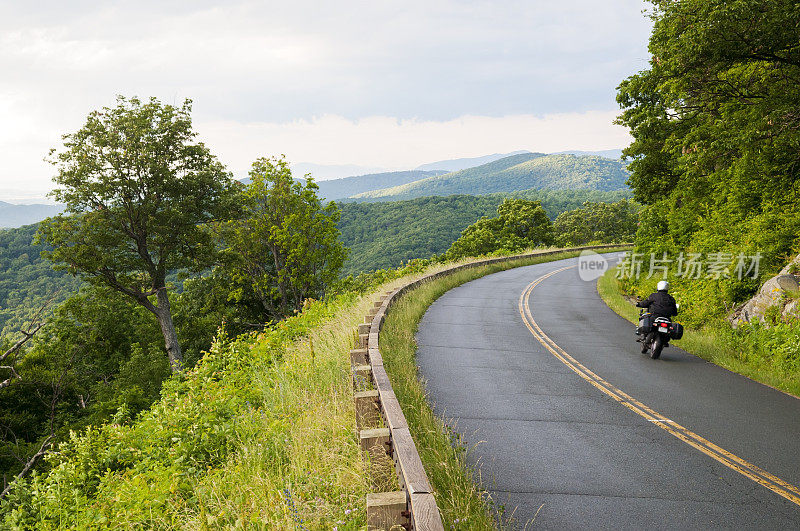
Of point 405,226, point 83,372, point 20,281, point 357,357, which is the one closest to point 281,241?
point 83,372

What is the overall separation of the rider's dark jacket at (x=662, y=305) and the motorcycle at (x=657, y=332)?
0.42 ft

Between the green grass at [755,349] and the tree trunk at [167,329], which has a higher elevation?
the green grass at [755,349]

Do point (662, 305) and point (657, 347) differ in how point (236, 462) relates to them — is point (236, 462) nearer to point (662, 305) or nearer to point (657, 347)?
point (657, 347)

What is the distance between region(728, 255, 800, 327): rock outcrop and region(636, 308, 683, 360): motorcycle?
2.12m

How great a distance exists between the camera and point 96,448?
8609 mm

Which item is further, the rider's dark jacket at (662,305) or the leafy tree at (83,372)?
the leafy tree at (83,372)

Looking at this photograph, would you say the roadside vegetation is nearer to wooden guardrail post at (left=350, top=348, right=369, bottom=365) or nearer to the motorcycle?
the motorcycle

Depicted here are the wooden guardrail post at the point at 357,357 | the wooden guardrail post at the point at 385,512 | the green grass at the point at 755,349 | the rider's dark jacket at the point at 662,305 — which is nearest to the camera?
the wooden guardrail post at the point at 385,512

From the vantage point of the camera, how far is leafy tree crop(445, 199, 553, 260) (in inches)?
2522

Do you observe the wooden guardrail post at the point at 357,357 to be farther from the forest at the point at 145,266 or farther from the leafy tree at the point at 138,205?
the leafy tree at the point at 138,205

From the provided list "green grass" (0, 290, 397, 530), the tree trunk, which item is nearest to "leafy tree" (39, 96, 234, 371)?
the tree trunk

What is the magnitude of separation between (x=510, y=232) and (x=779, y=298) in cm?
5774

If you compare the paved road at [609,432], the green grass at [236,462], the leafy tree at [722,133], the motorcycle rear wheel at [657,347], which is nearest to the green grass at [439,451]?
the paved road at [609,432]

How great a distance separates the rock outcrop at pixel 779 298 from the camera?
10.6 metres
